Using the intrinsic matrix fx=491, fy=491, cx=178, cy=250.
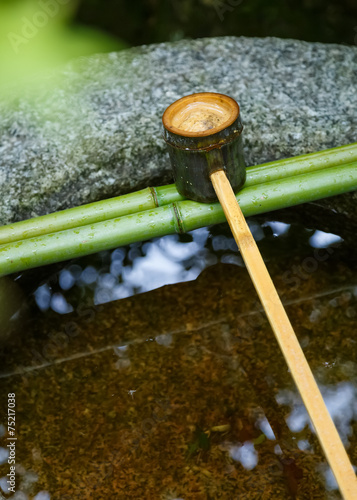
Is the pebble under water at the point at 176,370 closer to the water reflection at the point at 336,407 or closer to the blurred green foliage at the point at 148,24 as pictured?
the water reflection at the point at 336,407

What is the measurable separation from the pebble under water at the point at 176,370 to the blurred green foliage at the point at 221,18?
1626 millimetres

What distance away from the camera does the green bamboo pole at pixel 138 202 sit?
2.22m

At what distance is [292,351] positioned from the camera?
158cm

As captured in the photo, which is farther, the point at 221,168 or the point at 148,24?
the point at 148,24

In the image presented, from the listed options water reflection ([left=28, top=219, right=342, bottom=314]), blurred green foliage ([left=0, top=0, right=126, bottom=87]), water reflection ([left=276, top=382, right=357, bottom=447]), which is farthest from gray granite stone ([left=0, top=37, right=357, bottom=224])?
water reflection ([left=276, top=382, right=357, bottom=447])

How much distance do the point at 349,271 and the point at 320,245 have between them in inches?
8.5

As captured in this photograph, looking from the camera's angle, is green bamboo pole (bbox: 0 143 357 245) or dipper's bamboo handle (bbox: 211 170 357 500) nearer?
dipper's bamboo handle (bbox: 211 170 357 500)

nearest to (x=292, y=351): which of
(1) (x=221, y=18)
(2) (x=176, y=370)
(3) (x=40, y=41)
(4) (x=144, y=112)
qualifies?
(2) (x=176, y=370)

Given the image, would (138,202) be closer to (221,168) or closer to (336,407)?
(221,168)

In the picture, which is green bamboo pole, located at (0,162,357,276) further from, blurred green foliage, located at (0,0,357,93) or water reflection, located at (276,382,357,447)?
blurred green foliage, located at (0,0,357,93)

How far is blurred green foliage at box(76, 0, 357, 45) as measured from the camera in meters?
3.32

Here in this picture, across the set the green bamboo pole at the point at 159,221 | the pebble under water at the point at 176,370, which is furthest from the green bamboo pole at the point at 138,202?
the pebble under water at the point at 176,370

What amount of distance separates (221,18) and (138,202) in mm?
2032

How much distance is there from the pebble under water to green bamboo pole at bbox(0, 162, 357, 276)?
1.26ft
